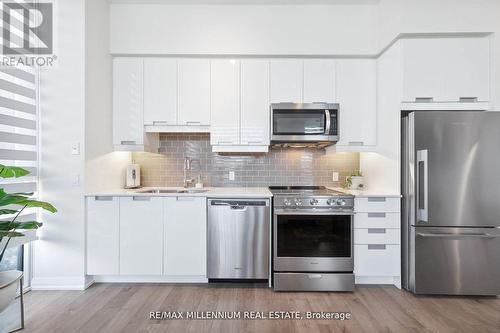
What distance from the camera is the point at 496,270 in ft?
8.51

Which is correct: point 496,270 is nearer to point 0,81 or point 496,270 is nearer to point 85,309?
point 85,309

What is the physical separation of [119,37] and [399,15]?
2.96 m

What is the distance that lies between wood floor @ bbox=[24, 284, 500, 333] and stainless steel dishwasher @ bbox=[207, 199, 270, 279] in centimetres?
18

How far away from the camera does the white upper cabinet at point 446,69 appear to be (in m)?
2.75

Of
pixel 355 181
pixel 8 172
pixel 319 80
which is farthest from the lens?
pixel 355 181

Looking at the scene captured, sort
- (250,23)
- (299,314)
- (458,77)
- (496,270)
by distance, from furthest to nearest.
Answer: (250,23), (458,77), (496,270), (299,314)

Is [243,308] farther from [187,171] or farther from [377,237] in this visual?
[187,171]

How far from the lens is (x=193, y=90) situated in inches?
126

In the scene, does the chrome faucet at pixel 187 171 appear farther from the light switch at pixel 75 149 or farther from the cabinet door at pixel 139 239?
the light switch at pixel 75 149

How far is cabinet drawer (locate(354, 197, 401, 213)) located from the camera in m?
2.79

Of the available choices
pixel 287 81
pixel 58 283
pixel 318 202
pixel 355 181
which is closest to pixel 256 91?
pixel 287 81

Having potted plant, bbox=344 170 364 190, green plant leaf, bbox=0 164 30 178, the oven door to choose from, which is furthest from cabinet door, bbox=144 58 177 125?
potted plant, bbox=344 170 364 190

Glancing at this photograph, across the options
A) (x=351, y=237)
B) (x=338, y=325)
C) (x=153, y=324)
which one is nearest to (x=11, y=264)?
(x=153, y=324)

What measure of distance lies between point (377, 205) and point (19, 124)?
Answer: 3476 mm
